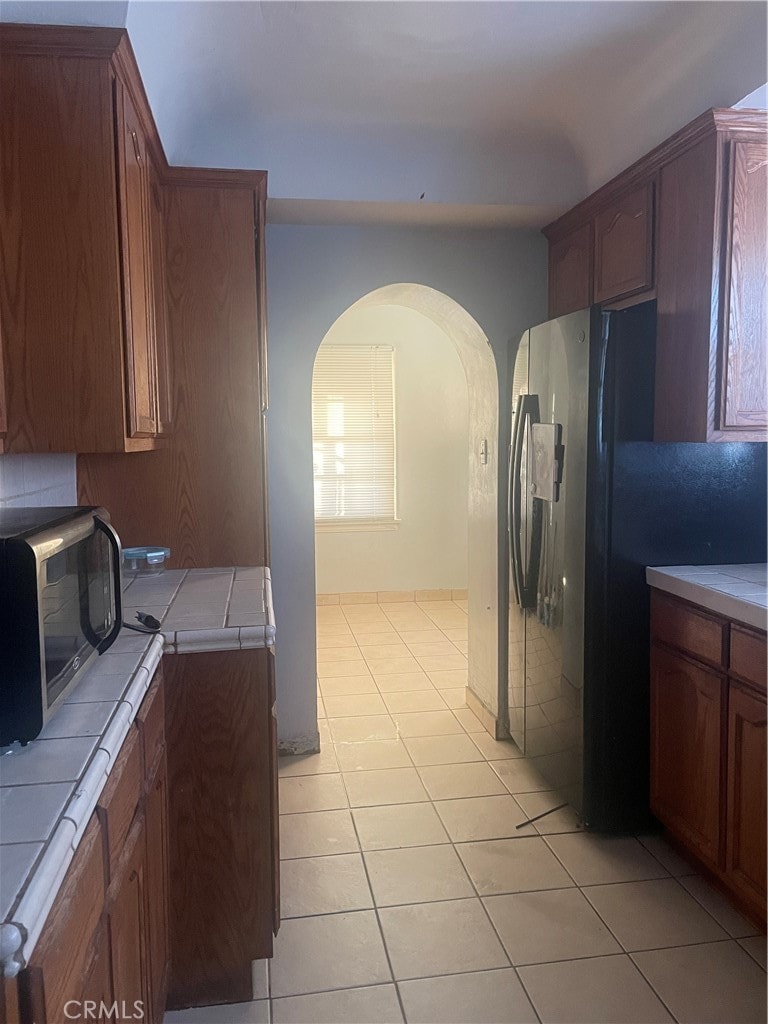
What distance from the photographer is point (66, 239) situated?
1.70 m

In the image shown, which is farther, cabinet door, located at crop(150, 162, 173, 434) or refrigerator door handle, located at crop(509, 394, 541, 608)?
refrigerator door handle, located at crop(509, 394, 541, 608)

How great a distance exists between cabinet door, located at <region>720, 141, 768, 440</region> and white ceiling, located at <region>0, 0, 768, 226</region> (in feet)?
0.81

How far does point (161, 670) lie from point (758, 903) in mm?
1647

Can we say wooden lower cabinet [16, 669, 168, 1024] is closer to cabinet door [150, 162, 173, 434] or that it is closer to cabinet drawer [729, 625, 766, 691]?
cabinet door [150, 162, 173, 434]

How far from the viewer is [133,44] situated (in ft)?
6.03

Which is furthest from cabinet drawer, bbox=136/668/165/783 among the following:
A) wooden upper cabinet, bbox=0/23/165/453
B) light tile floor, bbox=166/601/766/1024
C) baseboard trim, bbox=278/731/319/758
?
baseboard trim, bbox=278/731/319/758

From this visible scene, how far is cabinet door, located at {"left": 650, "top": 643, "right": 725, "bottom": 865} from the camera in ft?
7.04

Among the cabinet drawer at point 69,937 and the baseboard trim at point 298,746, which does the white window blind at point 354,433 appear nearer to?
the baseboard trim at point 298,746

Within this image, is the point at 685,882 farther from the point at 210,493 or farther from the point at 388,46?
the point at 388,46

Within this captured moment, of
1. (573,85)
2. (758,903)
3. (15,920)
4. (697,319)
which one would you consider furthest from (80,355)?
(758,903)

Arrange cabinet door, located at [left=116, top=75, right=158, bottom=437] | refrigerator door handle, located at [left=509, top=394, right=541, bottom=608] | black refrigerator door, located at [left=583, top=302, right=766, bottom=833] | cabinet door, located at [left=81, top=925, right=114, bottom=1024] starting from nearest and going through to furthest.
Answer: cabinet door, located at [left=81, top=925, right=114, bottom=1024] < cabinet door, located at [left=116, top=75, right=158, bottom=437] < black refrigerator door, located at [left=583, top=302, right=766, bottom=833] < refrigerator door handle, located at [left=509, top=394, right=541, bottom=608]

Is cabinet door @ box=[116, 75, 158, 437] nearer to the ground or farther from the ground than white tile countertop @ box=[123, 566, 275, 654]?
farther from the ground

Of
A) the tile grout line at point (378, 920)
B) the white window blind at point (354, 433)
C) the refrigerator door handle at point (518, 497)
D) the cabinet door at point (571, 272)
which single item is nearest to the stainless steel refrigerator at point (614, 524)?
the refrigerator door handle at point (518, 497)

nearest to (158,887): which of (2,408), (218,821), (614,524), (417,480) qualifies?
(218,821)
